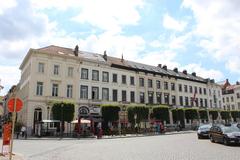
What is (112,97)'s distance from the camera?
151 feet

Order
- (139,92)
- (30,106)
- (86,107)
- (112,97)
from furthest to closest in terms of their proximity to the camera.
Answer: (139,92) → (112,97) → (86,107) → (30,106)

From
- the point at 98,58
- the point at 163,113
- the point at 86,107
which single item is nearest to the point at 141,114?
the point at 163,113

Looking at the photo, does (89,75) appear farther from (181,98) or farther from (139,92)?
(181,98)

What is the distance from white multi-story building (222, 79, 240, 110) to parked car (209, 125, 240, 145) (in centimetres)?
6741

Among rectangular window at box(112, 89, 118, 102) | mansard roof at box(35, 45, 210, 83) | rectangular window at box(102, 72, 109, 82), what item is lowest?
rectangular window at box(112, 89, 118, 102)

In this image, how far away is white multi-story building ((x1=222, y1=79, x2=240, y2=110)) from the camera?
81.1m

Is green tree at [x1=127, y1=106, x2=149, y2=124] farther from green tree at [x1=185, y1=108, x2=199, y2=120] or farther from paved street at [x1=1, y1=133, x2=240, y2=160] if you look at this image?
paved street at [x1=1, y1=133, x2=240, y2=160]

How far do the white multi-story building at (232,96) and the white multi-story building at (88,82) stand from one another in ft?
94.0

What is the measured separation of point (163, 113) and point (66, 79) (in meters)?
18.2

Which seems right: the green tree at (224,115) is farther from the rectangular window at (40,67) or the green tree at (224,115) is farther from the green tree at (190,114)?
the rectangular window at (40,67)

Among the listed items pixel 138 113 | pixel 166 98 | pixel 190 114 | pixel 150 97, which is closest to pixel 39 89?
pixel 138 113

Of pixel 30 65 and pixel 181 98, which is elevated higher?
pixel 30 65

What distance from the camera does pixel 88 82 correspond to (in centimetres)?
4344

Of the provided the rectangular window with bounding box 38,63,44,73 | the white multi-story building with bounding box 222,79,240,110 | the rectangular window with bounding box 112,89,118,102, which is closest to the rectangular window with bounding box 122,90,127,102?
the rectangular window with bounding box 112,89,118,102
